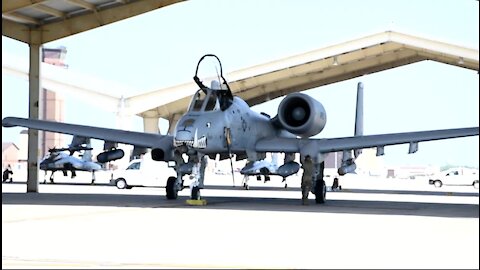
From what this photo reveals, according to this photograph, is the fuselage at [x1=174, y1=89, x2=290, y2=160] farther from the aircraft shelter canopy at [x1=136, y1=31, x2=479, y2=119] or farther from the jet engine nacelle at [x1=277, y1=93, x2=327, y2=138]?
the aircraft shelter canopy at [x1=136, y1=31, x2=479, y2=119]

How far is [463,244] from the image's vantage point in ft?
35.5

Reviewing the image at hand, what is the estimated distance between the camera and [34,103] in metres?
29.3

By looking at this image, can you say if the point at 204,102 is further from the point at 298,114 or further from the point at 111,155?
the point at 111,155

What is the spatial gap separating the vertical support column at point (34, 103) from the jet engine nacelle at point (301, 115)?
32.1 ft

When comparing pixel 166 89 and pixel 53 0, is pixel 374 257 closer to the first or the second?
pixel 53 0

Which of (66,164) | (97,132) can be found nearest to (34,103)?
(97,132)

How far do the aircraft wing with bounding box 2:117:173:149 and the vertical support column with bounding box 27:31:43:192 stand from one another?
196 inches

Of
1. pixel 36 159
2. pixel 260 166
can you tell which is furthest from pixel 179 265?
pixel 260 166

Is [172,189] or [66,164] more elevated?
[66,164]

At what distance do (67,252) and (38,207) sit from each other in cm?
939

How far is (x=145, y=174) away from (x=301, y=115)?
11.7 m

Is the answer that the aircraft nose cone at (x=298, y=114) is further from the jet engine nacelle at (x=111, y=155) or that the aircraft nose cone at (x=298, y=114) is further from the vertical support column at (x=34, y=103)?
the vertical support column at (x=34, y=103)

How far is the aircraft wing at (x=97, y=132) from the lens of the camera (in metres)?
23.0

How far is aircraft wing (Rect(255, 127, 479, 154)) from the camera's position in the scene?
827 inches
